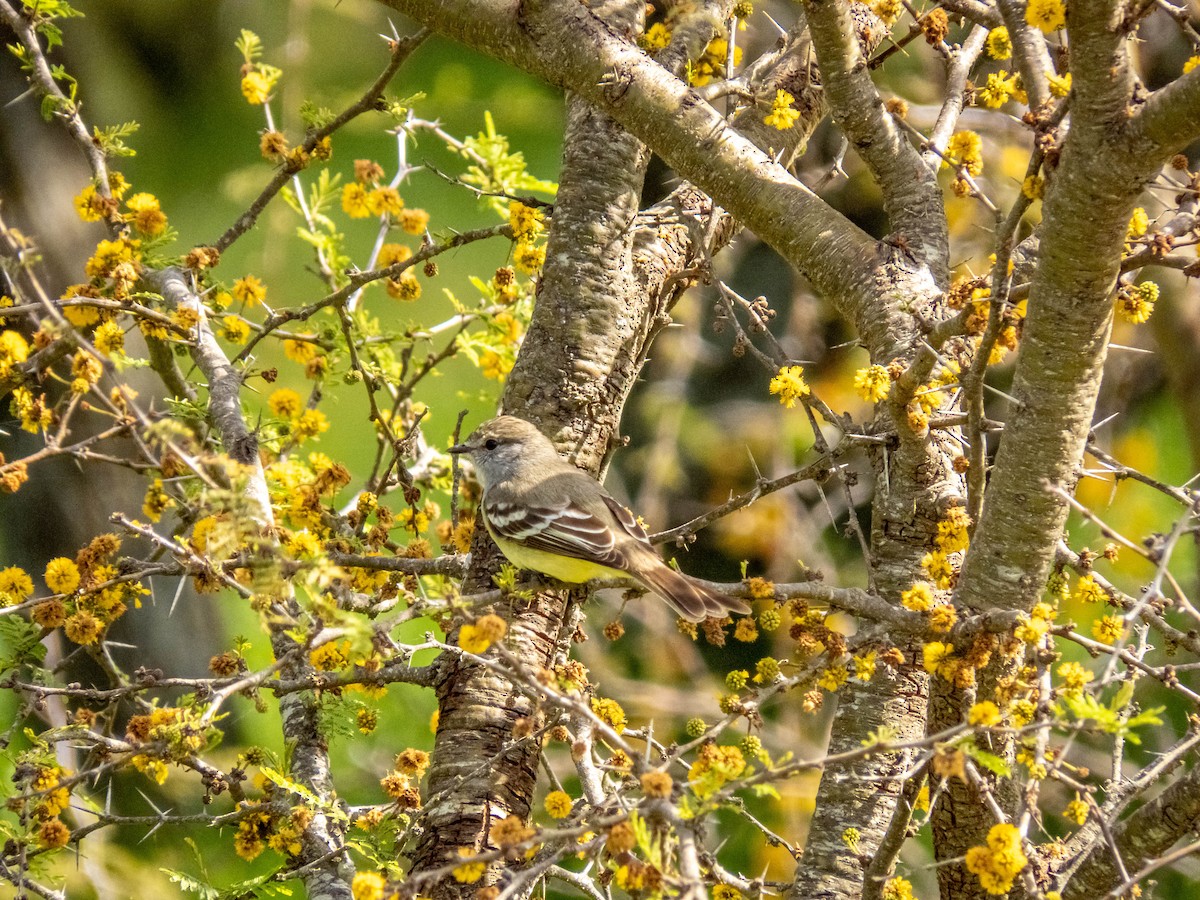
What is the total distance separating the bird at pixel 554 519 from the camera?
166 inches

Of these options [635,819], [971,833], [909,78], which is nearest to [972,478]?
[971,833]

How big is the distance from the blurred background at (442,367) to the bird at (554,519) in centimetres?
103

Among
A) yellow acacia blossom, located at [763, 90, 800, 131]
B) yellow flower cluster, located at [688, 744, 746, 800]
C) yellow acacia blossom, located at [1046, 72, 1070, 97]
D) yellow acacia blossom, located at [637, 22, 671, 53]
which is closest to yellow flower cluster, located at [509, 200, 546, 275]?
yellow acacia blossom, located at [637, 22, 671, 53]

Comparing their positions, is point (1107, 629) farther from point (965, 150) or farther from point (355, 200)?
point (355, 200)

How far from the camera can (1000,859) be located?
7.95 ft

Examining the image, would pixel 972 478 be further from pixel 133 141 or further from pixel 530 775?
pixel 133 141

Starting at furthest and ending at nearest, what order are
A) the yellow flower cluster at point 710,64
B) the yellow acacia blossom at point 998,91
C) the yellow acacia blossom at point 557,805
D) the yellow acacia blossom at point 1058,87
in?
the yellow flower cluster at point 710,64 < the yellow acacia blossom at point 998,91 < the yellow acacia blossom at point 1058,87 < the yellow acacia blossom at point 557,805

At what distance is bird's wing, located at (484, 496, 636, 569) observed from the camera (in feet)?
14.2

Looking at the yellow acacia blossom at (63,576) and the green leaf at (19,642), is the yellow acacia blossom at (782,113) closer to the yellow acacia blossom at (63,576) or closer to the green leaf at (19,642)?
the yellow acacia blossom at (63,576)

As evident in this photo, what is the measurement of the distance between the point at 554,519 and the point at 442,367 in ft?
15.0

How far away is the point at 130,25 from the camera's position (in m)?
7.64

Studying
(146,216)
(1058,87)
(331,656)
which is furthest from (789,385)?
Result: (146,216)

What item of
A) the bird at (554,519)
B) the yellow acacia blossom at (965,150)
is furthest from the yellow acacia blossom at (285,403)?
the yellow acacia blossom at (965,150)

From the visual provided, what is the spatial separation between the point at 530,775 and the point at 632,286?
187cm
